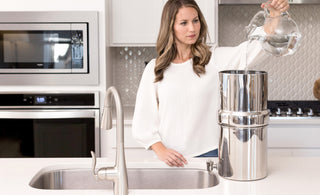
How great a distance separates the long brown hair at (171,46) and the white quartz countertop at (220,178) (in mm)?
459

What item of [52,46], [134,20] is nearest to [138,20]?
[134,20]

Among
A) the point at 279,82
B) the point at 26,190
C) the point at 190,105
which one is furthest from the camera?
the point at 279,82

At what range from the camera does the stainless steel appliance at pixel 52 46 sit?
2.87m

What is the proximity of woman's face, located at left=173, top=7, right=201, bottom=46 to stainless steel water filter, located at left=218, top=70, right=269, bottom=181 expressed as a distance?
53cm

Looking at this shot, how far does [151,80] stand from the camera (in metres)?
1.95

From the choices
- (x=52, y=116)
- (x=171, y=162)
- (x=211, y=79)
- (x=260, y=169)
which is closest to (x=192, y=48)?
(x=211, y=79)

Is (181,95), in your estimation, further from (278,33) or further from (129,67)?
(129,67)

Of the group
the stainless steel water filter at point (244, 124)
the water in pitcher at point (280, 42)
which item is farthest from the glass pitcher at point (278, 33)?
the stainless steel water filter at point (244, 124)

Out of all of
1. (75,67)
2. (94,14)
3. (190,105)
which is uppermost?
(94,14)

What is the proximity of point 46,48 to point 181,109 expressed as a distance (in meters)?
1.33

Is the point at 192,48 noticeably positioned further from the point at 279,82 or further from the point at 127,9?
the point at 279,82

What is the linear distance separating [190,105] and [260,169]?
60cm

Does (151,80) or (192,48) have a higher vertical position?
(192,48)

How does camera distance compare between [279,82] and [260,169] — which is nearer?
[260,169]
